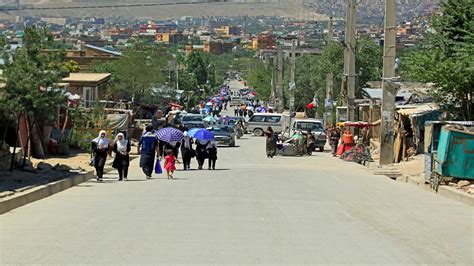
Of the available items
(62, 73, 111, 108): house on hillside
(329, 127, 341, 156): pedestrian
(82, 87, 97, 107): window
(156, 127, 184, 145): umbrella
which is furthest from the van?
(156, 127, 184, 145): umbrella

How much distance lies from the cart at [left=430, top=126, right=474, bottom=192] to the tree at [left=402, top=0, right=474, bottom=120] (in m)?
4.24

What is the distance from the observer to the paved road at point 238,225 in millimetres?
13602

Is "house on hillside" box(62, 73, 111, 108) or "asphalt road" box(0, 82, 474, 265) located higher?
"asphalt road" box(0, 82, 474, 265)

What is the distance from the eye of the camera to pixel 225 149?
56.4 metres

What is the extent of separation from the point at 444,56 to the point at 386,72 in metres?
4.61

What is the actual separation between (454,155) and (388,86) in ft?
46.6

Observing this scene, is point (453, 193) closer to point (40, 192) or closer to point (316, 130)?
point (40, 192)

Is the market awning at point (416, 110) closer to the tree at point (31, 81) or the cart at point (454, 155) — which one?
the cart at point (454, 155)

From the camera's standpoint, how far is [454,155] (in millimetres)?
26797

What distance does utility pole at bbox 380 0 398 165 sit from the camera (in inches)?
1583

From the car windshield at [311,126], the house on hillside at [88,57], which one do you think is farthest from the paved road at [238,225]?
the house on hillside at [88,57]

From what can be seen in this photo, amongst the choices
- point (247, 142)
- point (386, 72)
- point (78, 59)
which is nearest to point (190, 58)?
point (78, 59)

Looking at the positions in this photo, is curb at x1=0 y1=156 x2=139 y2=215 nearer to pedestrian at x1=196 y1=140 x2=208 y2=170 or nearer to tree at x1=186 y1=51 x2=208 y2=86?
pedestrian at x1=196 y1=140 x2=208 y2=170

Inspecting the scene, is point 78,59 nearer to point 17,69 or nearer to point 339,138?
point 339,138
